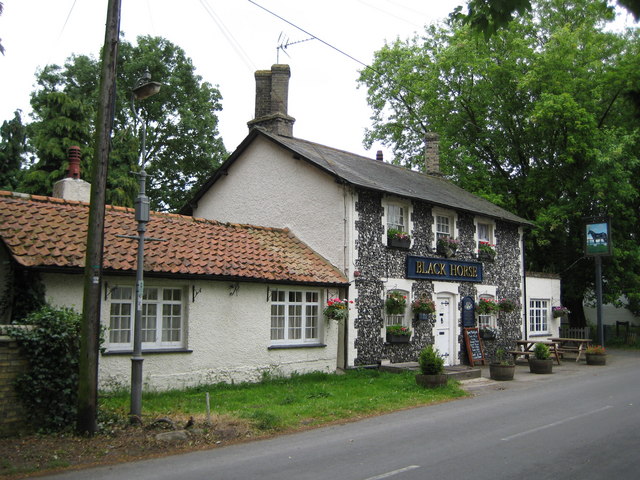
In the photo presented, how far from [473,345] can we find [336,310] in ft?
Result: 23.6

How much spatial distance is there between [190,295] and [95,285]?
4.98m

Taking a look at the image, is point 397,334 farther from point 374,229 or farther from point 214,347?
point 214,347

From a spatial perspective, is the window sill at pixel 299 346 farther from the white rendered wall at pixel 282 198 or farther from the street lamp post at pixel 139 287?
the street lamp post at pixel 139 287

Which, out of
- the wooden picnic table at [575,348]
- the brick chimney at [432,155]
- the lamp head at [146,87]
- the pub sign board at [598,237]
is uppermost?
the brick chimney at [432,155]

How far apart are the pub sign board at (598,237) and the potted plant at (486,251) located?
486cm

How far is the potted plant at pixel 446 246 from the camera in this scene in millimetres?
20188

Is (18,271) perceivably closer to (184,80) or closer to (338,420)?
(338,420)

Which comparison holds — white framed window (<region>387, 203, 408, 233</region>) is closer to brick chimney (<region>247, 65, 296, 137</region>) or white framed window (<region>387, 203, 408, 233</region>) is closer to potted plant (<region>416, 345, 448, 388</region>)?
brick chimney (<region>247, 65, 296, 137</region>)

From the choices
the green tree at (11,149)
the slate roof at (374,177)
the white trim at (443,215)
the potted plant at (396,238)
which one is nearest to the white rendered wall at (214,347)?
the potted plant at (396,238)

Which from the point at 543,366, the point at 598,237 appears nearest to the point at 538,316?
the point at 598,237

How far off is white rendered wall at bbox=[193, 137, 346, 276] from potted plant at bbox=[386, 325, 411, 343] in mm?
2569

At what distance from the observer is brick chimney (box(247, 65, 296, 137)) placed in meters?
20.3

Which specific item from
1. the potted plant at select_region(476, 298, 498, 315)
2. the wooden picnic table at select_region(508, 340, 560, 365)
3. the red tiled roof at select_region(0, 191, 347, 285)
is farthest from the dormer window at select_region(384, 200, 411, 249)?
the wooden picnic table at select_region(508, 340, 560, 365)

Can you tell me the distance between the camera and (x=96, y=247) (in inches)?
362
